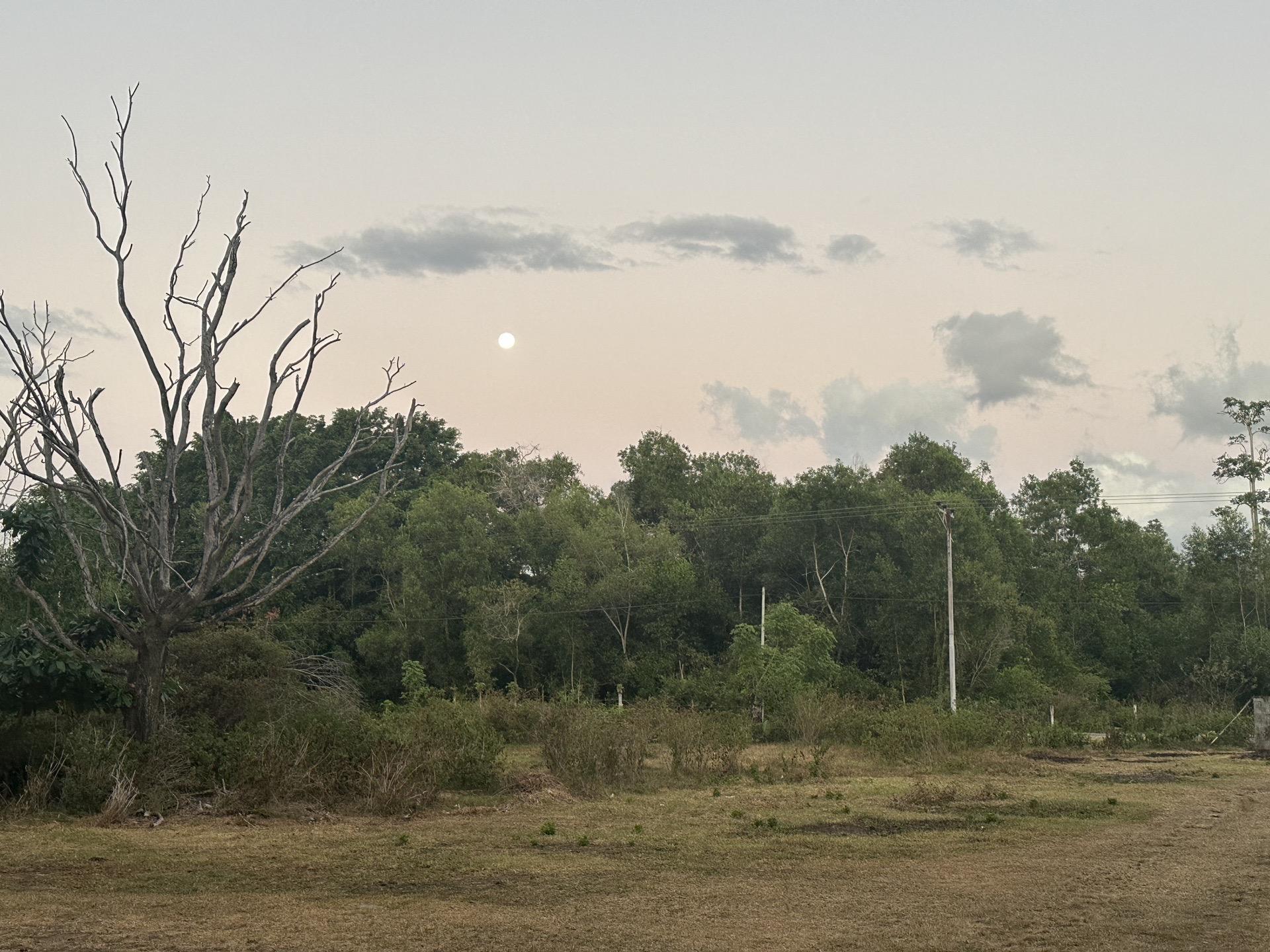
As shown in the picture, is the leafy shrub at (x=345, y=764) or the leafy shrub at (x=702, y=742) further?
the leafy shrub at (x=702, y=742)

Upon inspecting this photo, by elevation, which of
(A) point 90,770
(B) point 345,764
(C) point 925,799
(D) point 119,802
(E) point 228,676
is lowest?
(C) point 925,799

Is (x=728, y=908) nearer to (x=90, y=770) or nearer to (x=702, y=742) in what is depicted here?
(x=90, y=770)

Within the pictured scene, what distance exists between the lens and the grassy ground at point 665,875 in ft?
28.2

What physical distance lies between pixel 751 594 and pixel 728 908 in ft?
145

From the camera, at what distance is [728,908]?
31.6ft

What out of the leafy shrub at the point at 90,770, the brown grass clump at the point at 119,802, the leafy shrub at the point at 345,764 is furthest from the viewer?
the leafy shrub at the point at 345,764

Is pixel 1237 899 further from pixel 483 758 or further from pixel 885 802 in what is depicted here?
pixel 483 758

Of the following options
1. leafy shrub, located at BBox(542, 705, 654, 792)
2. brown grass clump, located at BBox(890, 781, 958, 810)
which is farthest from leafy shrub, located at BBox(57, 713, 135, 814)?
brown grass clump, located at BBox(890, 781, 958, 810)

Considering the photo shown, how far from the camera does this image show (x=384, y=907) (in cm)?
944

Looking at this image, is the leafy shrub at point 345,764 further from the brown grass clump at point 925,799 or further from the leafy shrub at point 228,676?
the brown grass clump at point 925,799

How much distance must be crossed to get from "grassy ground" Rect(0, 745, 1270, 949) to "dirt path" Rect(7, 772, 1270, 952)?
0.03 meters

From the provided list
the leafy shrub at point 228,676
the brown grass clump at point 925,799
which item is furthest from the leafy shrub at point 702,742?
the leafy shrub at point 228,676

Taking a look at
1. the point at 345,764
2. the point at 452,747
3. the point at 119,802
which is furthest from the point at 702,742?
the point at 119,802

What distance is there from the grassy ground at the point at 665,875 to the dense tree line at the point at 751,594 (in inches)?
973
